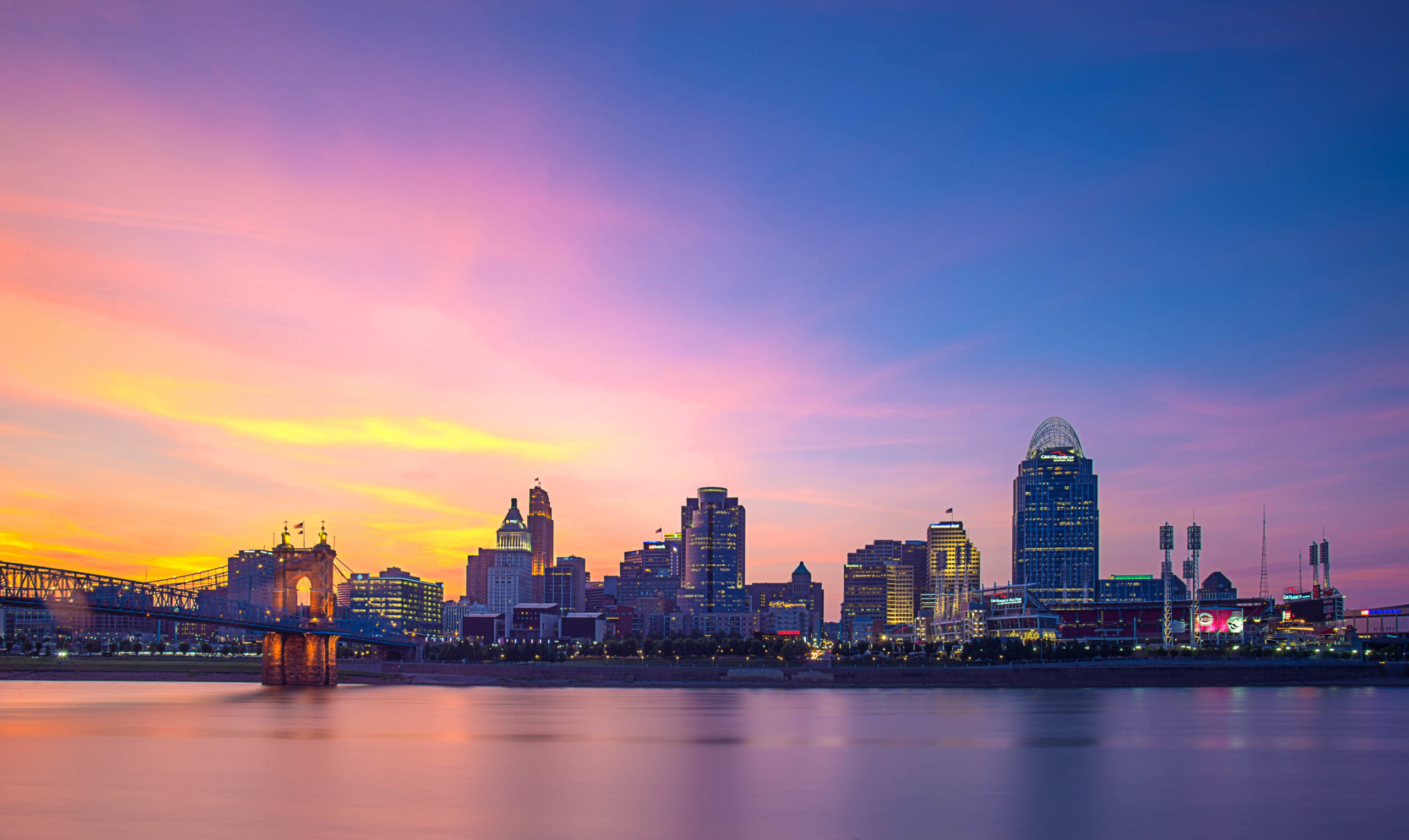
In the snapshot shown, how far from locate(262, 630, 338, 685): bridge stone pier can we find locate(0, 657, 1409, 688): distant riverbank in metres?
25.6

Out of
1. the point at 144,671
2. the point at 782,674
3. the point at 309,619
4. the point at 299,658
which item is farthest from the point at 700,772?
the point at 144,671

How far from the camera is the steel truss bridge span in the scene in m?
99.2

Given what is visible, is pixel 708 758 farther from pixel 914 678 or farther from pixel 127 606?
pixel 914 678

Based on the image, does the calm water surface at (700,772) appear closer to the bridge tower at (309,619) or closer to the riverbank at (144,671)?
the bridge tower at (309,619)

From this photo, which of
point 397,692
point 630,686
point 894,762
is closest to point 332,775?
point 894,762

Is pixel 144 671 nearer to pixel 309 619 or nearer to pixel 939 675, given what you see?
pixel 309 619

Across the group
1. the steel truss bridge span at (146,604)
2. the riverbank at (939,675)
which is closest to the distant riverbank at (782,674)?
the riverbank at (939,675)

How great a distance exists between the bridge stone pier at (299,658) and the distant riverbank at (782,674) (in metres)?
25.6

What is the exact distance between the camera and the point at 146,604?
134 metres

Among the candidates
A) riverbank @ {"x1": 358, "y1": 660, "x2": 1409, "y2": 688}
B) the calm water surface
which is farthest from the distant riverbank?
the calm water surface

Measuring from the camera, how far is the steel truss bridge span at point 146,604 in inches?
3905

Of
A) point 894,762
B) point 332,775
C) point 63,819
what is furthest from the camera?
point 894,762

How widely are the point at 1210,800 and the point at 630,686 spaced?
118 meters

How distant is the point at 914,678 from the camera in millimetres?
155750
